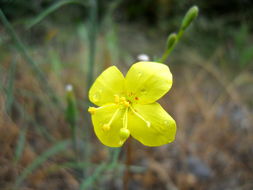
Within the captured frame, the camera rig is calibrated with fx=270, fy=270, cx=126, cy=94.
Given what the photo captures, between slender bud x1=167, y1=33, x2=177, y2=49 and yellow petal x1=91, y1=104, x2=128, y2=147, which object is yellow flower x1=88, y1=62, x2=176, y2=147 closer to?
yellow petal x1=91, y1=104, x2=128, y2=147

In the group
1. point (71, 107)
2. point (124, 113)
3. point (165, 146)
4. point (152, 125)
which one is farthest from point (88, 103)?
point (165, 146)

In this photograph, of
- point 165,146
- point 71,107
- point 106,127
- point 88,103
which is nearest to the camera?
point 106,127

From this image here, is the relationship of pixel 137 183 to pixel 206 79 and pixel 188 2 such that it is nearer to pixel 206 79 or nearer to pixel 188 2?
pixel 206 79

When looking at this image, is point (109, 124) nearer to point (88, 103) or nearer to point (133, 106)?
point (133, 106)

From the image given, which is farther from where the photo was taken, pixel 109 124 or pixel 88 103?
pixel 88 103

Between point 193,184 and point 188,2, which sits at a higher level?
point 188,2

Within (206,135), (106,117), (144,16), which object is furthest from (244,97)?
(106,117)

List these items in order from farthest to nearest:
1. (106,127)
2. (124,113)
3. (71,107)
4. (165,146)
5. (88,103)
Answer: (165,146) < (88,103) < (71,107) < (124,113) < (106,127)

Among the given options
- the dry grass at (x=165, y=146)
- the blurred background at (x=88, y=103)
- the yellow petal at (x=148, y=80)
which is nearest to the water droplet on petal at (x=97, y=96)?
the yellow petal at (x=148, y=80)
